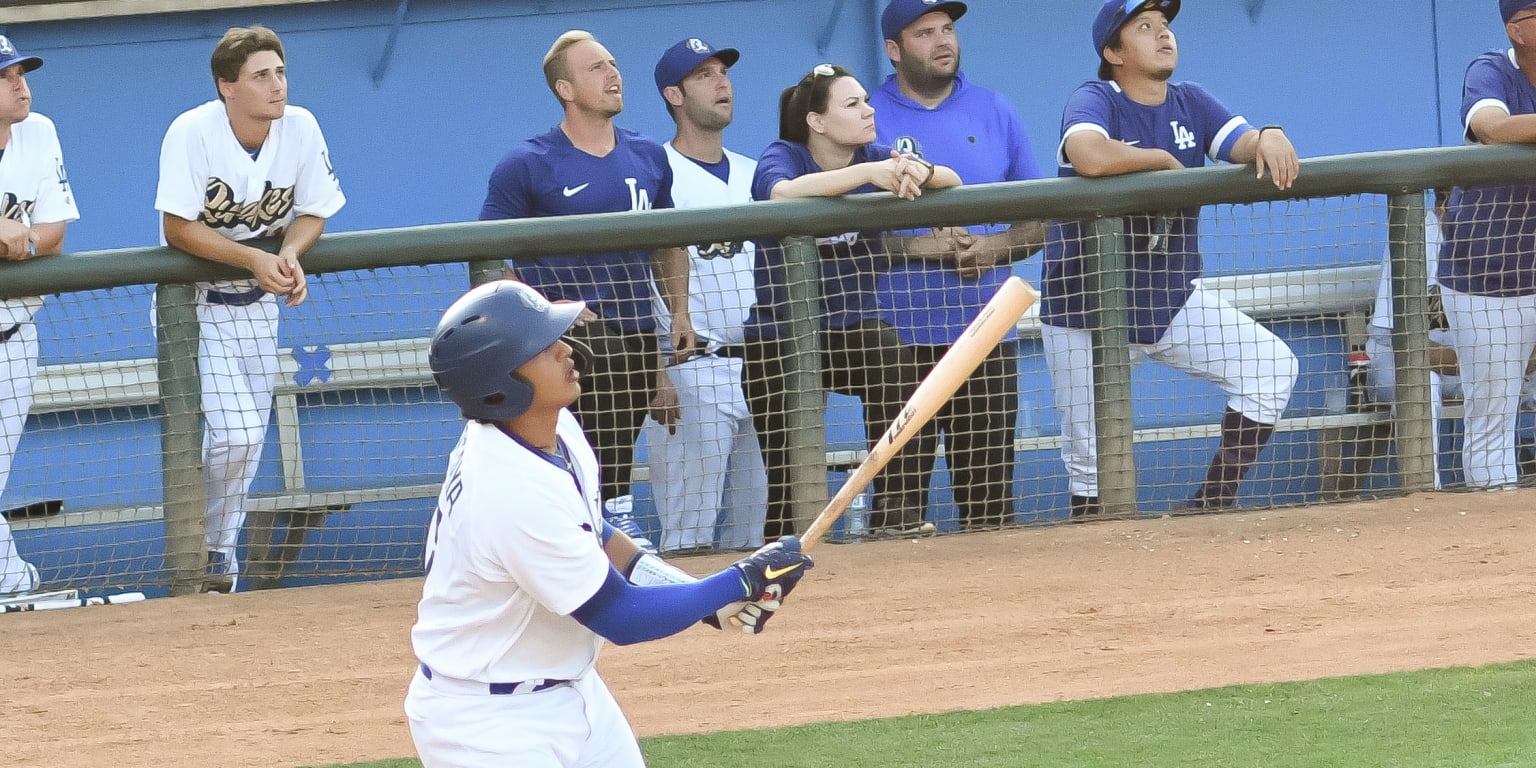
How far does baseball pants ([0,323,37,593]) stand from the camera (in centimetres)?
554

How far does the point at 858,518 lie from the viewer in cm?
598

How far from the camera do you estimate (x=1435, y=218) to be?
19.7 ft

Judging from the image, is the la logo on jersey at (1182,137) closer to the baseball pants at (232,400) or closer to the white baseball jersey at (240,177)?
the white baseball jersey at (240,177)

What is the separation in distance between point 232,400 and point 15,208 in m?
0.94

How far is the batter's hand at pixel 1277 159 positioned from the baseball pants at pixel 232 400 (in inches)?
132

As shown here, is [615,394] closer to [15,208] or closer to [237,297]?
[237,297]

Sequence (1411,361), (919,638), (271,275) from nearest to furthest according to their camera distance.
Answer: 1. (919,638)
2. (271,275)
3. (1411,361)

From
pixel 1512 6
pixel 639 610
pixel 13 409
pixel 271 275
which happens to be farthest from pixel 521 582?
pixel 1512 6

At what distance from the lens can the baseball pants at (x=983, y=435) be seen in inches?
229

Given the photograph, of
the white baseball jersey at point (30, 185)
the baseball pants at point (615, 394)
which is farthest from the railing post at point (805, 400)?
the white baseball jersey at point (30, 185)

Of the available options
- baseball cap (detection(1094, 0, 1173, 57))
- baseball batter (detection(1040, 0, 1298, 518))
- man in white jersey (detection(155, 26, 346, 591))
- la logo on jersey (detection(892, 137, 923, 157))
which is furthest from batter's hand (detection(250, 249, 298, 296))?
baseball cap (detection(1094, 0, 1173, 57))

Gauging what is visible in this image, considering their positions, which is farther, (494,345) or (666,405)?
(666,405)

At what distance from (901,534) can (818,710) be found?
173cm

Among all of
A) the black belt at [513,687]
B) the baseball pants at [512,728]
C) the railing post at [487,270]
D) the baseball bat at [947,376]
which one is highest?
the railing post at [487,270]
